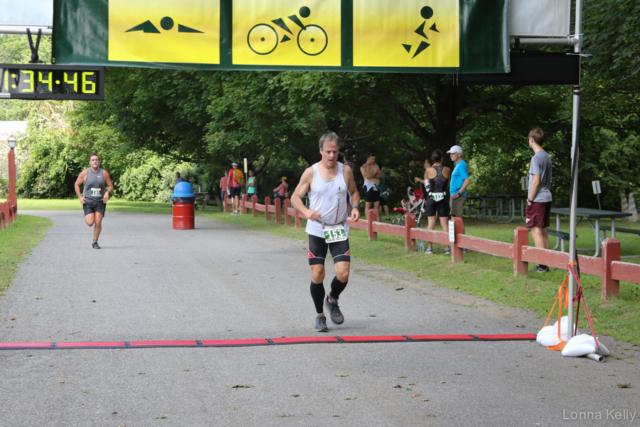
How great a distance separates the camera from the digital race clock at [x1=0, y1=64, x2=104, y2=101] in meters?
7.07

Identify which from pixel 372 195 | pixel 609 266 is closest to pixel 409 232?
pixel 609 266

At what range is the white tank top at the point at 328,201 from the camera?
24.3 ft

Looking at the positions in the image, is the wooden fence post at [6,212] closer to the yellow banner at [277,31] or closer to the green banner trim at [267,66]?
the green banner trim at [267,66]

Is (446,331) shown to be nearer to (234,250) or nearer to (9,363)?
(9,363)

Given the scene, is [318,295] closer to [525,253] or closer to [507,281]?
[507,281]

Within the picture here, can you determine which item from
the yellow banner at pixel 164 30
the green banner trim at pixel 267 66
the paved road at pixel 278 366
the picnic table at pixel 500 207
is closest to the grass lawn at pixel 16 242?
the paved road at pixel 278 366

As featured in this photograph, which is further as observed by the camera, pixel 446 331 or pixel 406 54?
pixel 406 54

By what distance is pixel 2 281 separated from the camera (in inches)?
418

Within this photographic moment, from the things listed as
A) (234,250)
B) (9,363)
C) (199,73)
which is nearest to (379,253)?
(234,250)

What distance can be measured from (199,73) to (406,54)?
60.8ft

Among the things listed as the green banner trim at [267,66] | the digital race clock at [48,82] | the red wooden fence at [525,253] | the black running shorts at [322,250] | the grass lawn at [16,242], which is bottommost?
the grass lawn at [16,242]

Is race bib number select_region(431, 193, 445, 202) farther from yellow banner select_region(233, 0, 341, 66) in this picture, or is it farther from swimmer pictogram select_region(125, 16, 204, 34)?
swimmer pictogram select_region(125, 16, 204, 34)

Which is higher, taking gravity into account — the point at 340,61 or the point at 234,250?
the point at 340,61

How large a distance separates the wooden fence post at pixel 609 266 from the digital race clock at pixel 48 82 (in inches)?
225
